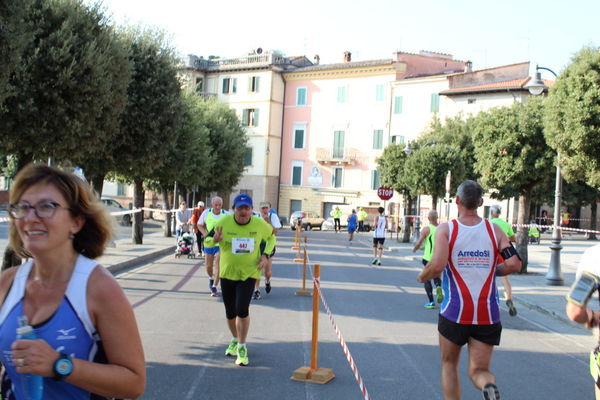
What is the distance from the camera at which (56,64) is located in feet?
38.1

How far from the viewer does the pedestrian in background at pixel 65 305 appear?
223 cm

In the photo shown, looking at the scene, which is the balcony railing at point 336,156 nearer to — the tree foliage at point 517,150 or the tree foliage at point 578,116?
the tree foliage at point 517,150

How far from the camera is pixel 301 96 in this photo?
58.8 metres

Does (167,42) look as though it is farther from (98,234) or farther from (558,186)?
(98,234)

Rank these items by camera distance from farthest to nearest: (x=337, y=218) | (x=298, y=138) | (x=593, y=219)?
(x=298, y=138) < (x=593, y=219) < (x=337, y=218)

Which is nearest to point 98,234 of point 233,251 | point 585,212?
point 233,251

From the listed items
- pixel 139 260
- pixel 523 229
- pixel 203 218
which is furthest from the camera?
pixel 139 260

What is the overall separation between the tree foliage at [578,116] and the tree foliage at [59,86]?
9.01m

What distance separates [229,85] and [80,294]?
5954 cm

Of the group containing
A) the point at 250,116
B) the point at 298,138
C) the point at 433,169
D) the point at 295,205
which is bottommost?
the point at 295,205

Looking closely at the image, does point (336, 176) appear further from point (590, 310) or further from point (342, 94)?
point (590, 310)

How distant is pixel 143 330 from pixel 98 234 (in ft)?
22.4

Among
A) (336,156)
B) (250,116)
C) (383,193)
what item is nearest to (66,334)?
(383,193)

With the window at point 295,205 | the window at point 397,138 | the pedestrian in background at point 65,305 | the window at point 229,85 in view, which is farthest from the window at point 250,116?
the pedestrian in background at point 65,305
